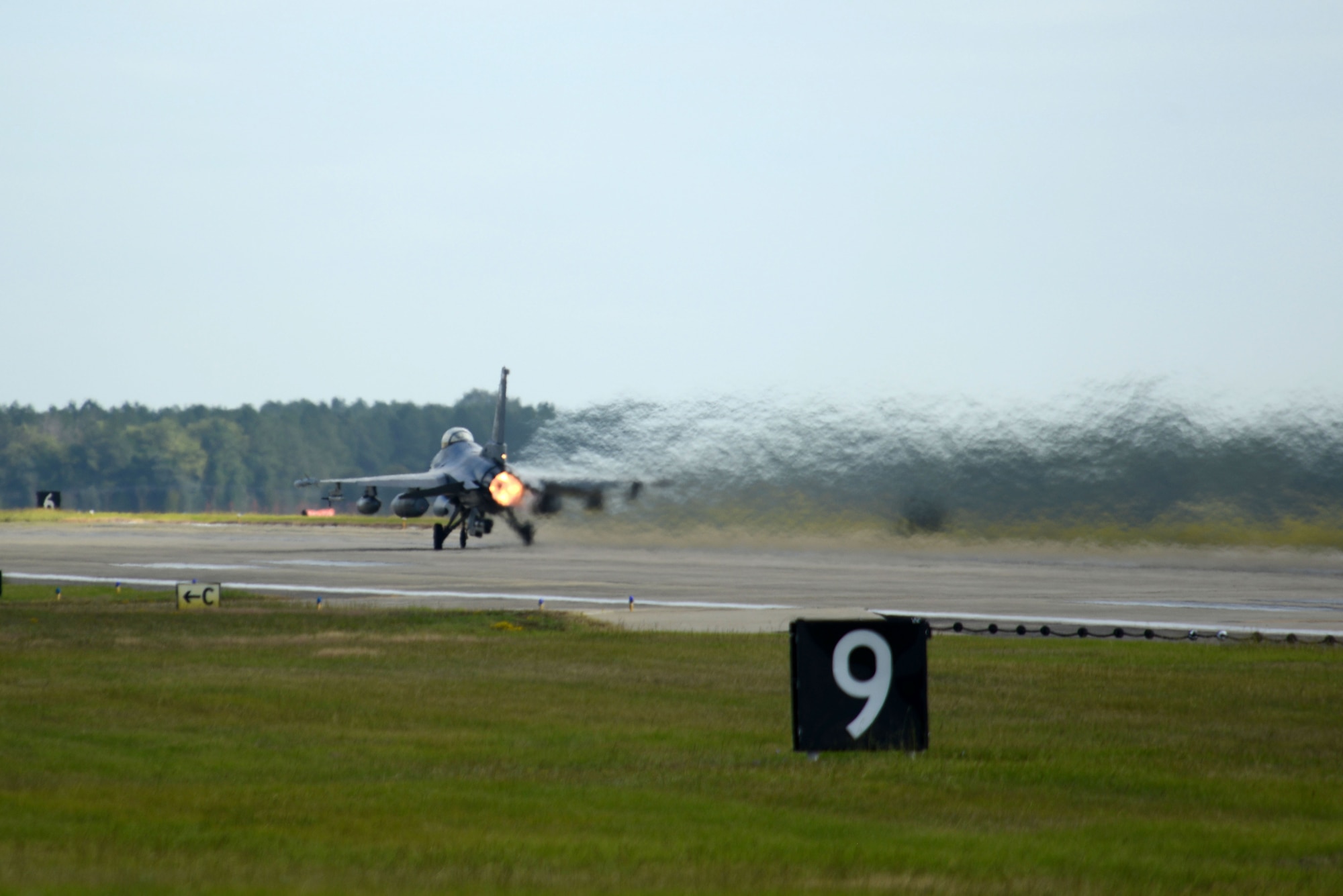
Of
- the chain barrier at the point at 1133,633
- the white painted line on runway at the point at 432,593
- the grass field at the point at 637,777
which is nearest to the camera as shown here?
the grass field at the point at 637,777

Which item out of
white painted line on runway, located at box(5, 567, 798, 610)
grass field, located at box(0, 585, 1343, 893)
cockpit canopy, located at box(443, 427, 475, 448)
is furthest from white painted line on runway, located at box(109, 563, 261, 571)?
grass field, located at box(0, 585, 1343, 893)

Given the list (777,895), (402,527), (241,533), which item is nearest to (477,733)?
(777,895)

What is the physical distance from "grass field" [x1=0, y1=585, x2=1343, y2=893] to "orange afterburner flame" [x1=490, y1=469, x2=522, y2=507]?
35094 mm

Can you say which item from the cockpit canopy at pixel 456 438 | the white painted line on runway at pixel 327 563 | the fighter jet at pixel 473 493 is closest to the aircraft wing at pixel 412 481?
the fighter jet at pixel 473 493

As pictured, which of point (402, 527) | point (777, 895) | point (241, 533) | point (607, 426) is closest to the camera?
point (777, 895)

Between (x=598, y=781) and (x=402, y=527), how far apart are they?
90152 millimetres

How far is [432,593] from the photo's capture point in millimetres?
34969

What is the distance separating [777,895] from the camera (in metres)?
8.05

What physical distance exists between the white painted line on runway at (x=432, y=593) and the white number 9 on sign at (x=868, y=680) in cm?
1784

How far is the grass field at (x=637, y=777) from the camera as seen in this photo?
867 cm

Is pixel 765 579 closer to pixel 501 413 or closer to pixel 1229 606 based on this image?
pixel 1229 606

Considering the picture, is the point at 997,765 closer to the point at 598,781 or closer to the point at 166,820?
the point at 598,781

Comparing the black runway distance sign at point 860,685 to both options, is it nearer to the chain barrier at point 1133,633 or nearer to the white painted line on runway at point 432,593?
the chain barrier at point 1133,633

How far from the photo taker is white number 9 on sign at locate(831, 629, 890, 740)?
12.2 meters
